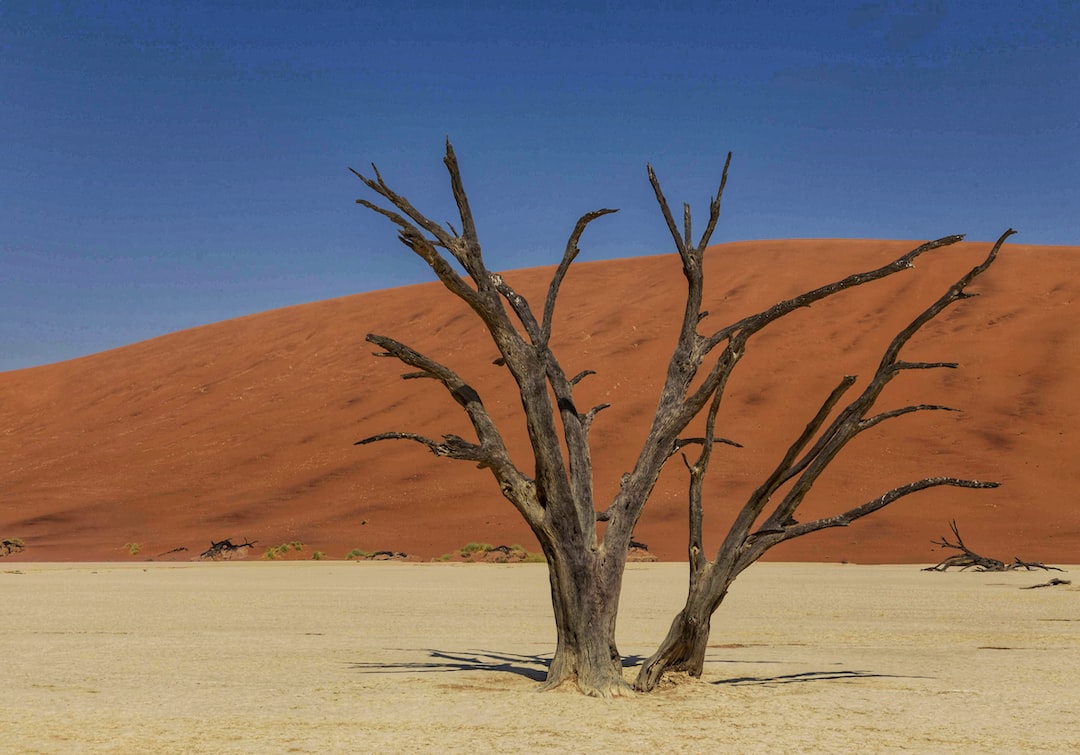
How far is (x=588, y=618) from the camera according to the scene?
8188mm

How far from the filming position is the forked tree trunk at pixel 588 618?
818 cm

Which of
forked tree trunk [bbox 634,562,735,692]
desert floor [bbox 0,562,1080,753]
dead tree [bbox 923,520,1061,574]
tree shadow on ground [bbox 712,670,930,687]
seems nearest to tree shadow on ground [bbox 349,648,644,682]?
desert floor [bbox 0,562,1080,753]

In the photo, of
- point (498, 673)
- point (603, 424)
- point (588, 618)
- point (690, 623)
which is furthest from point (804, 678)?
point (603, 424)

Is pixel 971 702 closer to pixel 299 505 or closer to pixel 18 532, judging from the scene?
pixel 299 505

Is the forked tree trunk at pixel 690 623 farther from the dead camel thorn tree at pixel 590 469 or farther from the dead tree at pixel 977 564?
the dead tree at pixel 977 564

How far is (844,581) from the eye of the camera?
70.8 ft

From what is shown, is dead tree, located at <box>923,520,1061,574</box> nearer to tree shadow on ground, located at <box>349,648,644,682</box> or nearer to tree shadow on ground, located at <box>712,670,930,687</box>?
tree shadow on ground, located at <box>712,670,930,687</box>

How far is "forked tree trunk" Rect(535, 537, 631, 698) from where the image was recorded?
26.8 ft

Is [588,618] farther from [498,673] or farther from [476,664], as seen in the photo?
[476,664]

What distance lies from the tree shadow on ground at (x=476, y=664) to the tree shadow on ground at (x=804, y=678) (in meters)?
1.23

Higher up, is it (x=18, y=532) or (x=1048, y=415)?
(x=1048, y=415)

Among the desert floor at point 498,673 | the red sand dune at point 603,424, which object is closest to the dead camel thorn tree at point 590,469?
the desert floor at point 498,673

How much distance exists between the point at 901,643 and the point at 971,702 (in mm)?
4298

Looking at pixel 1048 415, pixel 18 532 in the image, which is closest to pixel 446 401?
pixel 18 532
